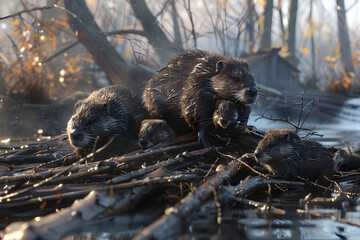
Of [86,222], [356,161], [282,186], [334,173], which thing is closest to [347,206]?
[282,186]

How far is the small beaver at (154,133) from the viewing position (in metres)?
5.04

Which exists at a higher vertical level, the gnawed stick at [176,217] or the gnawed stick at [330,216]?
the gnawed stick at [176,217]

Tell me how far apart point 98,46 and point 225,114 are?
6.84 metres

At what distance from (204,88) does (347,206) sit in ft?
8.16

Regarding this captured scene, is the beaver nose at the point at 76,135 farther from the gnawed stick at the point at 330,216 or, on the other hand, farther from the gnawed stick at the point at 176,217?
the gnawed stick at the point at 330,216

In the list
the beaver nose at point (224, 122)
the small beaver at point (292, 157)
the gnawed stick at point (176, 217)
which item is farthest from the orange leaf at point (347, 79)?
the gnawed stick at point (176, 217)

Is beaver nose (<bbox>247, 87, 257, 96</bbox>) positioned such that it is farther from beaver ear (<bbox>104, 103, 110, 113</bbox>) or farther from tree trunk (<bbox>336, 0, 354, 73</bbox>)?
tree trunk (<bbox>336, 0, 354, 73</bbox>)

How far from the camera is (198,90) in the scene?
5191 millimetres

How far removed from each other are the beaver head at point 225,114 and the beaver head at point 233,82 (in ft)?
0.53

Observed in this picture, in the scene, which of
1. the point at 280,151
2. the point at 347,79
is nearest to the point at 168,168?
the point at 280,151

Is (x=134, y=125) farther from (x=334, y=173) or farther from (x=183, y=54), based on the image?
(x=334, y=173)

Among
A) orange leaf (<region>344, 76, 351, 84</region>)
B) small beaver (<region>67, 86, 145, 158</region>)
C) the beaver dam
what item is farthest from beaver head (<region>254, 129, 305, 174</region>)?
orange leaf (<region>344, 76, 351, 84</region>)

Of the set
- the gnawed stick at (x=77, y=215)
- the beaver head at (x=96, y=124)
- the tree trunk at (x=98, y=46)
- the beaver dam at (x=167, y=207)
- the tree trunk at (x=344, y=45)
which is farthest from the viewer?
the tree trunk at (x=344, y=45)

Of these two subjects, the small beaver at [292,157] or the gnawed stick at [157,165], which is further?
the small beaver at [292,157]
